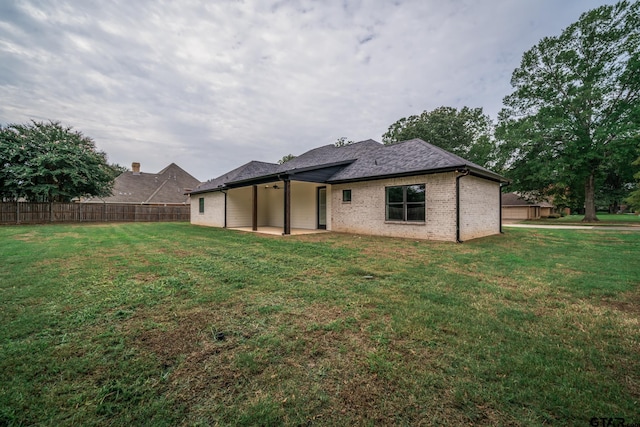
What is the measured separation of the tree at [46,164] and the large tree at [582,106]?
107 feet

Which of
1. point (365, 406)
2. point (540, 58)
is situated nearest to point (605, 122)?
point (540, 58)

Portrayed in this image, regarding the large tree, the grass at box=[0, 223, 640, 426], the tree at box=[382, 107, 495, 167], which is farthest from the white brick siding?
the tree at box=[382, 107, 495, 167]

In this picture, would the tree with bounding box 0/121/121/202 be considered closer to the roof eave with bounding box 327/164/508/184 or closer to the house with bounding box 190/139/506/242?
the house with bounding box 190/139/506/242

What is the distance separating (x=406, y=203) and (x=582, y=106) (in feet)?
66.6

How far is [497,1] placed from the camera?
30.6 ft

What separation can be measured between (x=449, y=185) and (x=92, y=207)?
1012 inches

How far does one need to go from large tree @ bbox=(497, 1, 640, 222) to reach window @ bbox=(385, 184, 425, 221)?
51.4 ft

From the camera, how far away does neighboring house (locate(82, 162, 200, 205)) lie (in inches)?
1073

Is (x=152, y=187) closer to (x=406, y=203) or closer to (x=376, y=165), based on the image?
(x=376, y=165)

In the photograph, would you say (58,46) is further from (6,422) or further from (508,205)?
(508,205)

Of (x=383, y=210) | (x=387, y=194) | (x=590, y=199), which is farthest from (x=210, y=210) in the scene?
(x=590, y=199)

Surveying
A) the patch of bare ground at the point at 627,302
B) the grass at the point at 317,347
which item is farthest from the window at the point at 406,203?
the patch of bare ground at the point at 627,302

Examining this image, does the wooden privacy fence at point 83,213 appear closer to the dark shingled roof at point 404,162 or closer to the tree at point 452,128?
the dark shingled roof at point 404,162

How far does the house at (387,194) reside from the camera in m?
9.38
